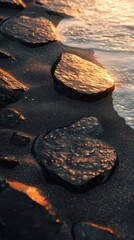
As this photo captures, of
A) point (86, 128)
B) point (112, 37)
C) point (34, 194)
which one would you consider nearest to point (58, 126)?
point (86, 128)

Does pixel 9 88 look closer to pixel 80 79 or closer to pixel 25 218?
pixel 80 79

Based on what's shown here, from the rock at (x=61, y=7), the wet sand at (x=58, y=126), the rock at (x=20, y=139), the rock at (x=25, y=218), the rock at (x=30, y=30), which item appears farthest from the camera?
the rock at (x=61, y=7)

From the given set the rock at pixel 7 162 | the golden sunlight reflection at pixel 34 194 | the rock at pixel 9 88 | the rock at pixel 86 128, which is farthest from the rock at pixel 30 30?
the golden sunlight reflection at pixel 34 194

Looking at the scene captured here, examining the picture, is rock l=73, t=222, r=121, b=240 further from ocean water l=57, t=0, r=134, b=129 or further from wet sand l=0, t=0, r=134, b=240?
ocean water l=57, t=0, r=134, b=129

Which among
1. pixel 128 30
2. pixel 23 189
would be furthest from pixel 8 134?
pixel 128 30

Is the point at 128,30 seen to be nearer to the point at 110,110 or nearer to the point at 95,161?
the point at 110,110

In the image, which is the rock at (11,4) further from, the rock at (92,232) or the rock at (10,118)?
the rock at (92,232)
